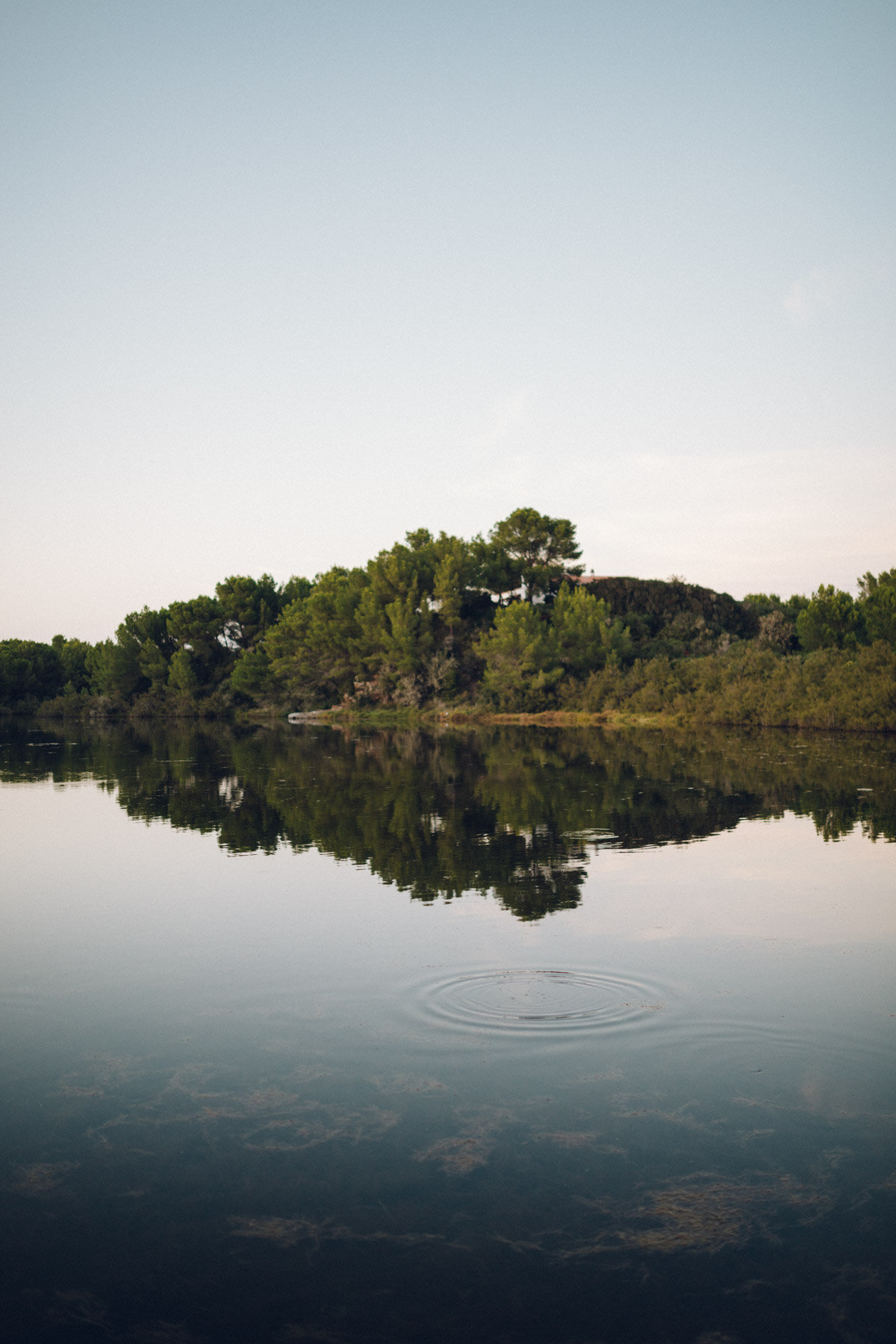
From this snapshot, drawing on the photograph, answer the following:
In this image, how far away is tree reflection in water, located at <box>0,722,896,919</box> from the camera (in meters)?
13.3

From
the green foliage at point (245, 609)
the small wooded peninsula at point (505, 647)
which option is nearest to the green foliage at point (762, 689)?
the small wooded peninsula at point (505, 647)

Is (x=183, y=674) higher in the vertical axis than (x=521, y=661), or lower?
higher

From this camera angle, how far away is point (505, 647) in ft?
157

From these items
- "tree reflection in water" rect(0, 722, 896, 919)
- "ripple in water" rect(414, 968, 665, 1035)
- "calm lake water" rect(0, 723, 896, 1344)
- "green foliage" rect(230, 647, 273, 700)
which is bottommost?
"calm lake water" rect(0, 723, 896, 1344)

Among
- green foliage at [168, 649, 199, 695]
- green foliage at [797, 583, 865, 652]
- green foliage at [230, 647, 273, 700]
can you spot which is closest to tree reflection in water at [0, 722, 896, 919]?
green foliage at [797, 583, 865, 652]

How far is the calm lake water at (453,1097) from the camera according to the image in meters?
3.96

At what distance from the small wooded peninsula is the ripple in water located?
2859 cm

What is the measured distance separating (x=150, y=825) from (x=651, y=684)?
2907 centimetres

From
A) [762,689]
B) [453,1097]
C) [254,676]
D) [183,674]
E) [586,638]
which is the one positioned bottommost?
[453,1097]

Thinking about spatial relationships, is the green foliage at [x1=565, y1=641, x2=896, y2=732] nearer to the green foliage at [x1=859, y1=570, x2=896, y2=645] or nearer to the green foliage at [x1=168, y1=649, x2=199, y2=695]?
the green foliage at [x1=859, y1=570, x2=896, y2=645]

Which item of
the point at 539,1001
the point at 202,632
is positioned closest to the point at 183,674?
the point at 202,632

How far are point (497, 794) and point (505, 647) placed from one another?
92.7 feet

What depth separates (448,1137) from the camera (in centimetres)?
518

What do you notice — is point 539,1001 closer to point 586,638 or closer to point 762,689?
point 762,689
